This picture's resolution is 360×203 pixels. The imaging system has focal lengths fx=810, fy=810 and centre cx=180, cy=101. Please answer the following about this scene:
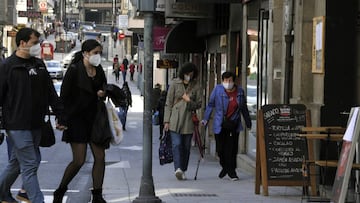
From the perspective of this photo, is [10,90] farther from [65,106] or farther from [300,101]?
[300,101]

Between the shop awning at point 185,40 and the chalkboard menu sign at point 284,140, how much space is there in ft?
41.1

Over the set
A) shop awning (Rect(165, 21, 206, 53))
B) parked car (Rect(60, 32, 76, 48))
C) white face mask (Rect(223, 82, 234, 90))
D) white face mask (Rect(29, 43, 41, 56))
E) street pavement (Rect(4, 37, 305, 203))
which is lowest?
street pavement (Rect(4, 37, 305, 203))

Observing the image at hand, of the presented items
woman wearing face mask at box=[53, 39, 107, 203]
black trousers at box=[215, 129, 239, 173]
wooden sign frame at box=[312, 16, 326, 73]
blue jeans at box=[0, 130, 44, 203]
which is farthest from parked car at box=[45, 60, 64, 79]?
blue jeans at box=[0, 130, 44, 203]

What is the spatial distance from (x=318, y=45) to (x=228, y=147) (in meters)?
2.69

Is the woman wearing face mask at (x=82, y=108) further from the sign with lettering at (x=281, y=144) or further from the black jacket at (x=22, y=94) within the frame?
the sign with lettering at (x=281, y=144)

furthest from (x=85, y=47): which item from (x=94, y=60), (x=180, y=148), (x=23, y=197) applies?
(x=180, y=148)

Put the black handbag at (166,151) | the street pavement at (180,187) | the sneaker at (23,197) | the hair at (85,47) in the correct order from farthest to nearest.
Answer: the black handbag at (166,151) < the street pavement at (180,187) < the hair at (85,47) < the sneaker at (23,197)

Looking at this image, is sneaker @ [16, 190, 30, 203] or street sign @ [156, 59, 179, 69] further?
street sign @ [156, 59, 179, 69]

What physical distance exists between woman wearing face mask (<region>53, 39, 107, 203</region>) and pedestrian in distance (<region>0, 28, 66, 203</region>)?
50 cm

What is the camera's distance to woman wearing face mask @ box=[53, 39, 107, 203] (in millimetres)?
8898

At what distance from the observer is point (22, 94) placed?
8164mm

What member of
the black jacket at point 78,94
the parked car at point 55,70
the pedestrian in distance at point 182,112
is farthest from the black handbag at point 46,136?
the parked car at point 55,70

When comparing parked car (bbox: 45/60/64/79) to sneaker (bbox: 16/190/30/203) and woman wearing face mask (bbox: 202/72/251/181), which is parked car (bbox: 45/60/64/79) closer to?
woman wearing face mask (bbox: 202/72/251/181)

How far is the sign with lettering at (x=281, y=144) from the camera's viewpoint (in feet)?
33.5
